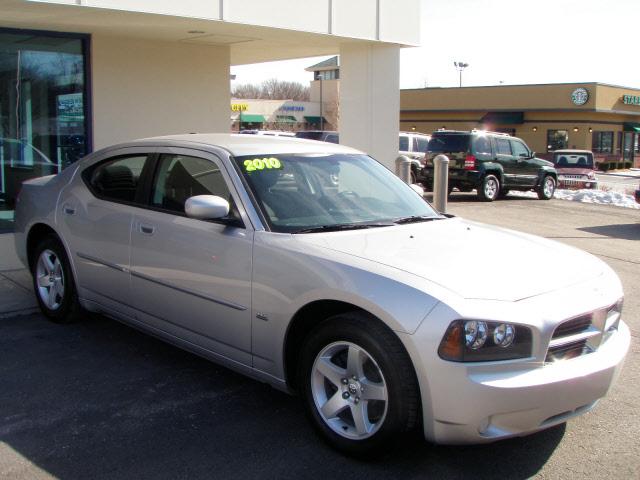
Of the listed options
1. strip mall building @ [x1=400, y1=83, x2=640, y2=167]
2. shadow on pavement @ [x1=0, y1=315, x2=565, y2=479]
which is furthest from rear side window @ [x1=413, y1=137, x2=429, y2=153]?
strip mall building @ [x1=400, y1=83, x2=640, y2=167]

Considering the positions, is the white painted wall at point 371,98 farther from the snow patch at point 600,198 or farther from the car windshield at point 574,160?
the car windshield at point 574,160

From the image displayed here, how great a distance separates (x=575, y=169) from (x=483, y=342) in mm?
25580

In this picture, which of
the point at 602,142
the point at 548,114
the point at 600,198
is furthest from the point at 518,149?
the point at 602,142

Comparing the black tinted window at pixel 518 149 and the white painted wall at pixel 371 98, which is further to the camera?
the black tinted window at pixel 518 149

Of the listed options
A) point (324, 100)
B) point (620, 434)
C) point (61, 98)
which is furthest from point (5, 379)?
point (324, 100)

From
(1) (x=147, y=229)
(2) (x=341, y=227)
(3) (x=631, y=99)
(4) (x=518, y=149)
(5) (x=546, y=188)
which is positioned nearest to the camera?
(2) (x=341, y=227)

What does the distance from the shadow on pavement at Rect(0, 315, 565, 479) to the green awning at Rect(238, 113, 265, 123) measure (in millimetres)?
55990

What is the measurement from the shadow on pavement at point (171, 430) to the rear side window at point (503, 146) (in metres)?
16.2

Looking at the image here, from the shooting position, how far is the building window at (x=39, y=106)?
9.01 metres

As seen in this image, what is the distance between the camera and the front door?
4.26 m

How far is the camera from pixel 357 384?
12.1 ft

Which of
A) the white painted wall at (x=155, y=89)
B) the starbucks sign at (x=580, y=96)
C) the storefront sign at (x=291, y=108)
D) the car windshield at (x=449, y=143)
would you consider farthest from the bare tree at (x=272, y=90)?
the white painted wall at (x=155, y=89)

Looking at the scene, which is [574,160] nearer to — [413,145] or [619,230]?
[413,145]

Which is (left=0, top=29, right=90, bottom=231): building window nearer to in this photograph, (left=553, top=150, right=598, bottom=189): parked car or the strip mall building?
(left=553, top=150, right=598, bottom=189): parked car
